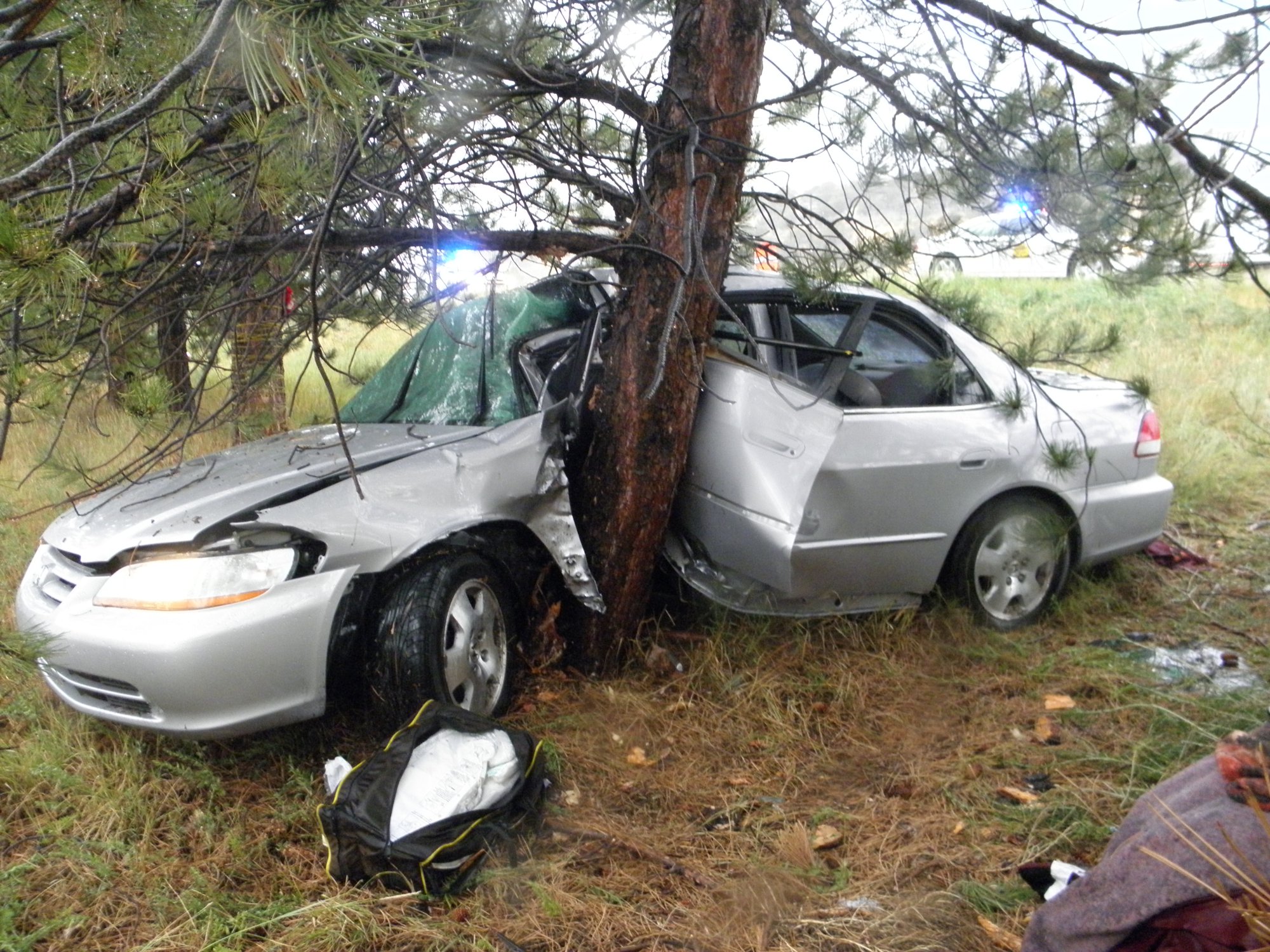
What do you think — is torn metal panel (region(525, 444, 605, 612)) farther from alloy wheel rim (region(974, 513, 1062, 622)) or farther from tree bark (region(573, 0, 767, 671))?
alloy wheel rim (region(974, 513, 1062, 622))

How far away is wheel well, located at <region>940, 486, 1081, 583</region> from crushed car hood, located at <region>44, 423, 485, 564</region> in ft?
7.01

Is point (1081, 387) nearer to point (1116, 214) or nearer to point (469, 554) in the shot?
point (1116, 214)

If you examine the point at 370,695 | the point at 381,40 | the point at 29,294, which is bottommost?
the point at 370,695

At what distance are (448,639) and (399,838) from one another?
33.3 inches

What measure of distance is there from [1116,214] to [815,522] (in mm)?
1774

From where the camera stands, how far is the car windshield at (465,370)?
434cm

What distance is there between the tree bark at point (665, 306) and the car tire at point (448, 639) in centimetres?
49

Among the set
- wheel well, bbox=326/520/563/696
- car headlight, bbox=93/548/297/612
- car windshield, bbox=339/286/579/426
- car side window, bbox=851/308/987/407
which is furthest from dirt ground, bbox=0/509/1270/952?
car windshield, bbox=339/286/579/426

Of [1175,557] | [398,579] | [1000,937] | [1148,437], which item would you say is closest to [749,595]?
[398,579]

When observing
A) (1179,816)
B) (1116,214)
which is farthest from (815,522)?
(1179,816)

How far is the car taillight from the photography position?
495cm

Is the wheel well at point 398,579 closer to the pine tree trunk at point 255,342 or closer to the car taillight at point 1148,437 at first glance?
the pine tree trunk at point 255,342

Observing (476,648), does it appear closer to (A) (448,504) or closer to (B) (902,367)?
(A) (448,504)

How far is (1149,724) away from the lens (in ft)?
12.1
